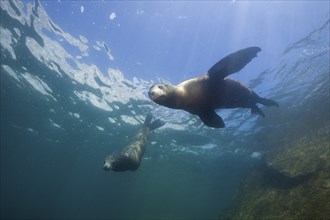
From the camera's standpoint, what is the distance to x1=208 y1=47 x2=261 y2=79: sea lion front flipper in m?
3.80

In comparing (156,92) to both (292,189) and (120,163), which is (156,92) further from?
(292,189)

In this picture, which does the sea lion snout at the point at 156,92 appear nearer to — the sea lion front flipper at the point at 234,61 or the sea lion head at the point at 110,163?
the sea lion front flipper at the point at 234,61

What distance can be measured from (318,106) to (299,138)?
14.4ft

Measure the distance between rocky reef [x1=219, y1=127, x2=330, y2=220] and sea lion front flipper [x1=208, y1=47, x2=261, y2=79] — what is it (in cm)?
848

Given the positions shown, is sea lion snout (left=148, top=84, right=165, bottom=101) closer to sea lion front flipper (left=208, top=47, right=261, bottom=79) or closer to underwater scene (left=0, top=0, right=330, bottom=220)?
underwater scene (left=0, top=0, right=330, bottom=220)

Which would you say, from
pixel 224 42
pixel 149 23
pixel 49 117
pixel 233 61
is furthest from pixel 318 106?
pixel 49 117

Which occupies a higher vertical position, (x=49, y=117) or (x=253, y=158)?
(x=49, y=117)

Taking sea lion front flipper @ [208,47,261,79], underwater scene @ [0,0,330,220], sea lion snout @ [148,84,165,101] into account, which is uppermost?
underwater scene @ [0,0,330,220]

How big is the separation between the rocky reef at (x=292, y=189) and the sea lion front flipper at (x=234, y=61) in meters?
8.48

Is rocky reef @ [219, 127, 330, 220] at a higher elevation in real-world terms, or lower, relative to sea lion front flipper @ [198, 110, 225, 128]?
higher

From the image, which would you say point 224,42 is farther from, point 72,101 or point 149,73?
point 72,101

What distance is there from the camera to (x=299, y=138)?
76.6ft

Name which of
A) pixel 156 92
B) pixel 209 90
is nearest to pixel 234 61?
pixel 209 90

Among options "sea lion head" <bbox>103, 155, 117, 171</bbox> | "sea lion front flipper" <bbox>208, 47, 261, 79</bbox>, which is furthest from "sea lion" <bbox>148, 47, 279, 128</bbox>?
"sea lion head" <bbox>103, 155, 117, 171</bbox>
